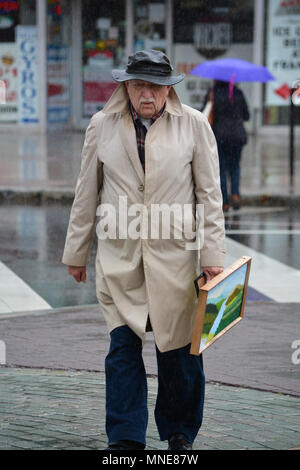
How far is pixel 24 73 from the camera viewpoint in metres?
24.1

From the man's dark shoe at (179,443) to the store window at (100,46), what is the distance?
1999 centimetres

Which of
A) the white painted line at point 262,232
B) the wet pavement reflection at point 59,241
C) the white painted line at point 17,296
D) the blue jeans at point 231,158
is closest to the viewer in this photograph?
the white painted line at point 17,296

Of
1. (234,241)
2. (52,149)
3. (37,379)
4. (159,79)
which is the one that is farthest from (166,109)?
(52,149)

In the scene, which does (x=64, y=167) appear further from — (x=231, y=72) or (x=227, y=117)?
(x=227, y=117)

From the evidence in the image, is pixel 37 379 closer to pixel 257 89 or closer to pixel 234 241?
pixel 234 241

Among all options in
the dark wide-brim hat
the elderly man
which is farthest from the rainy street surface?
the dark wide-brim hat

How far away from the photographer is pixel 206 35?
24.3m

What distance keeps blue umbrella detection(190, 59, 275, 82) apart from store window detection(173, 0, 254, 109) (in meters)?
9.10

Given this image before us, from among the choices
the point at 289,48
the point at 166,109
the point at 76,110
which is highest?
the point at 166,109

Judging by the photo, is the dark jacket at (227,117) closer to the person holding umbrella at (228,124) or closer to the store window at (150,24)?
the person holding umbrella at (228,124)

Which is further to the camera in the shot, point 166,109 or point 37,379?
point 37,379

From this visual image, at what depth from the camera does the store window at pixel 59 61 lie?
24406 millimetres

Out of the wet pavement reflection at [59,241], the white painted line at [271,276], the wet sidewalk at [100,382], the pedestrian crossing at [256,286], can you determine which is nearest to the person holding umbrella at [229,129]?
the wet pavement reflection at [59,241]
